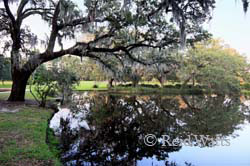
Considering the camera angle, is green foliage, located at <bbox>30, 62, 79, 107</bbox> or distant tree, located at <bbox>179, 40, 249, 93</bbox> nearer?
green foliage, located at <bbox>30, 62, 79, 107</bbox>

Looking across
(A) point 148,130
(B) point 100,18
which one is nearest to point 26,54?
(B) point 100,18

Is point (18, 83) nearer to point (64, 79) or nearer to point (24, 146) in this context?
point (64, 79)

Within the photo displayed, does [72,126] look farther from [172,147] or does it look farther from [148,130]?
[172,147]

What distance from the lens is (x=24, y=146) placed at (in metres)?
3.20

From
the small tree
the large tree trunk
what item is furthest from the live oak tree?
the small tree

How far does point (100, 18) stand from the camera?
7160 millimetres

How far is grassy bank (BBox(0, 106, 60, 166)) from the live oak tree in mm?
4071

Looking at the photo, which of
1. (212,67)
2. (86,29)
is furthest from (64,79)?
(212,67)

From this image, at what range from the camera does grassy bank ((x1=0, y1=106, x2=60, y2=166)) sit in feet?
8.79

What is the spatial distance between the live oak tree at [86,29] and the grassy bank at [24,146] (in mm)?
4071

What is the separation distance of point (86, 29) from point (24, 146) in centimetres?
523

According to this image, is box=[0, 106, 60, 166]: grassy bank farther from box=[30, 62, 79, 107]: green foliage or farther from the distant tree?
the distant tree

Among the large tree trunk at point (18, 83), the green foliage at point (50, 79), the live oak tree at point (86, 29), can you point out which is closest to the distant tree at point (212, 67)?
the live oak tree at point (86, 29)

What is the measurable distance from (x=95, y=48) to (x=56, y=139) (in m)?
4.63
